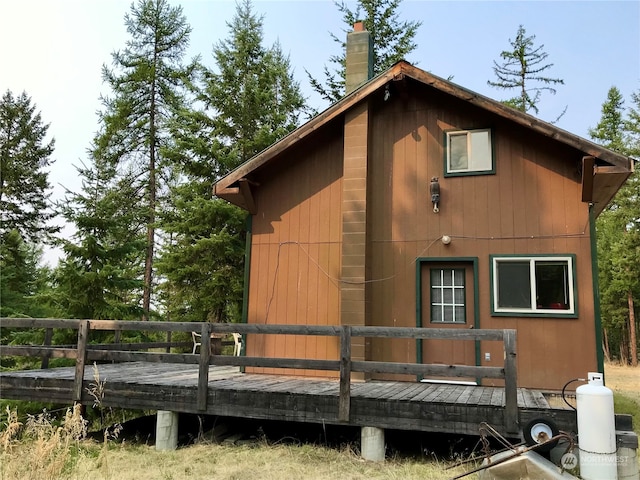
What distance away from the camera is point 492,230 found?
25.0 ft

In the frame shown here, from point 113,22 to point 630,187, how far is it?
82.5 ft

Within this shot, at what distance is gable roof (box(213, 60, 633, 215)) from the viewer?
681cm

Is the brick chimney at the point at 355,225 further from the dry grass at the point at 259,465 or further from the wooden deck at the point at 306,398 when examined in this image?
the dry grass at the point at 259,465

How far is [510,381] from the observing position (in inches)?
196

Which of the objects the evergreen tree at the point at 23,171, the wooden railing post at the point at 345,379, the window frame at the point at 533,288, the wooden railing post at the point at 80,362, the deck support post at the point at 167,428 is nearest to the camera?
the wooden railing post at the point at 345,379

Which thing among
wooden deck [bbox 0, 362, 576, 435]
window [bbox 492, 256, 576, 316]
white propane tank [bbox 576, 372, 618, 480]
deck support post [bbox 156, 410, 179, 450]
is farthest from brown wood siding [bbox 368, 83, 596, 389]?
deck support post [bbox 156, 410, 179, 450]

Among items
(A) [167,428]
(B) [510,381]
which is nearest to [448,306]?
(B) [510,381]

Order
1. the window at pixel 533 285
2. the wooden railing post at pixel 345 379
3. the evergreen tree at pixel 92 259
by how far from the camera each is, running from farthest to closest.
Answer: the evergreen tree at pixel 92 259 < the window at pixel 533 285 < the wooden railing post at pixel 345 379

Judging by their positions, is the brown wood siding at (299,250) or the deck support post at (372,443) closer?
the deck support post at (372,443)

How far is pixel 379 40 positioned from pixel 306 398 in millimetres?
19323

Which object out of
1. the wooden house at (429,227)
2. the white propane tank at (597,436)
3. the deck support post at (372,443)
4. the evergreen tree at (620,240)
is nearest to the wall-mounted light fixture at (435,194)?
the wooden house at (429,227)

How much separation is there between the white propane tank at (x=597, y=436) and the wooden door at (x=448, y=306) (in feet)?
9.87

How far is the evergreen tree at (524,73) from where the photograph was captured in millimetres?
26391

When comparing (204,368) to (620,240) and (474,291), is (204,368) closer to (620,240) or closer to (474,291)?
(474,291)
